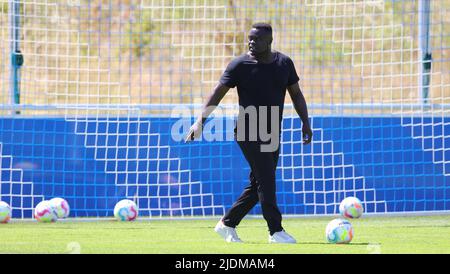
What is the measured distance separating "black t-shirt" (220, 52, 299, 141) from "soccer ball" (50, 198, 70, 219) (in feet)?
13.1

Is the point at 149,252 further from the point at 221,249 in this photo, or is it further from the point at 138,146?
the point at 138,146

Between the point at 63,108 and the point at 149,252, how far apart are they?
5.32 metres

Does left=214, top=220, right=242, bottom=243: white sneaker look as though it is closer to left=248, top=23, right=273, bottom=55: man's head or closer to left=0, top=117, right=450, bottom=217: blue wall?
left=248, top=23, right=273, bottom=55: man's head

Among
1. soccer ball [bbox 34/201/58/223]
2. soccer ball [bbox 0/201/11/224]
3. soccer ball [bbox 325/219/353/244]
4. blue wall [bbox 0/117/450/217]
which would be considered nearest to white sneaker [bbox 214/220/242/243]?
soccer ball [bbox 325/219/353/244]

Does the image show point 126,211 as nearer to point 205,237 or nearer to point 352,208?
point 205,237

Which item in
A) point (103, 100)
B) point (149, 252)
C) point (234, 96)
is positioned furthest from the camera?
point (234, 96)

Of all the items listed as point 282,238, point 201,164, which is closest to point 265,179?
point 282,238

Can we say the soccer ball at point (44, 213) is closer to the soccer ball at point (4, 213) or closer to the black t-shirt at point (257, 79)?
the soccer ball at point (4, 213)

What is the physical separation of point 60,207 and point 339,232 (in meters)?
4.55

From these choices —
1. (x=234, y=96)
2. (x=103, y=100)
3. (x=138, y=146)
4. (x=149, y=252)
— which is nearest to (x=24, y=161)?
(x=138, y=146)

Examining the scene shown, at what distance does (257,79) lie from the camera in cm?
995

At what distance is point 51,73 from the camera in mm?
24016

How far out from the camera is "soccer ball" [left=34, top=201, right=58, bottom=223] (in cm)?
1302

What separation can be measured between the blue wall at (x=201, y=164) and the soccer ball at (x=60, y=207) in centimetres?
95
